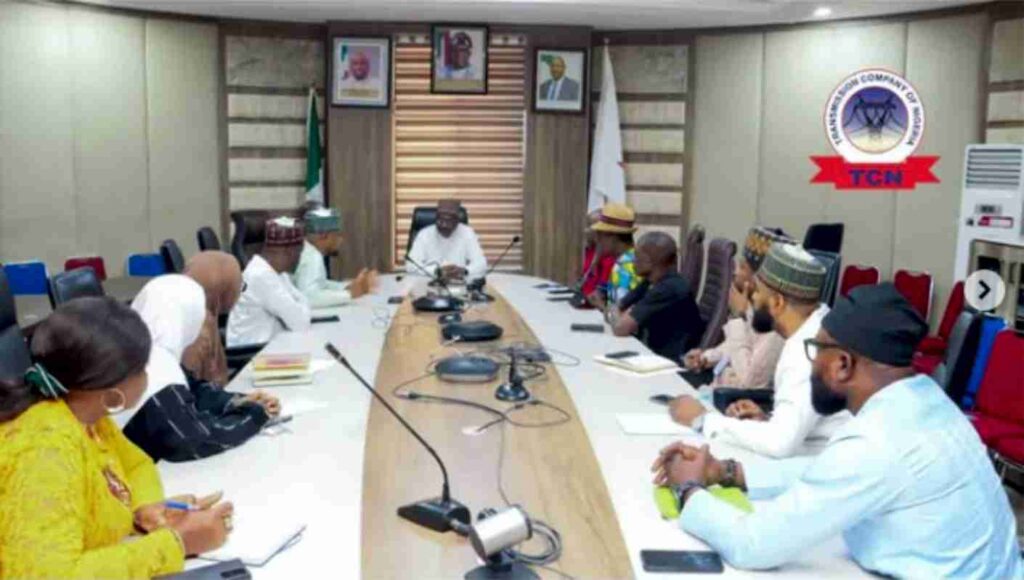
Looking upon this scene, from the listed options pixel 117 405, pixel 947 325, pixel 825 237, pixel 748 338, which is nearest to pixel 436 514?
pixel 117 405

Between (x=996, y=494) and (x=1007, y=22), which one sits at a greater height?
(x=1007, y=22)

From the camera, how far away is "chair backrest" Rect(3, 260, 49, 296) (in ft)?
20.9

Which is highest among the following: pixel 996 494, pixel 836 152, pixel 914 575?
pixel 836 152

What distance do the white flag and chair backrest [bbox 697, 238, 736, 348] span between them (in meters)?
3.00

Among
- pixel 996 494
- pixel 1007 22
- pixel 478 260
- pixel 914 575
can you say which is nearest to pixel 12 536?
pixel 914 575

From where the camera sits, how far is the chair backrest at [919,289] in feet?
22.4

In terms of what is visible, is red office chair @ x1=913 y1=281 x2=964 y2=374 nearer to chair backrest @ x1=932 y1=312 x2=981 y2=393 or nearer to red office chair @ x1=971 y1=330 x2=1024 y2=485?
red office chair @ x1=971 y1=330 x2=1024 y2=485

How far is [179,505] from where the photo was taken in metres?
2.00

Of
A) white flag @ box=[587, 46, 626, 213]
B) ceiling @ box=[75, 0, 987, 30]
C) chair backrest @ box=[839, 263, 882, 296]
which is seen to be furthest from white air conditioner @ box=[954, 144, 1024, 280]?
white flag @ box=[587, 46, 626, 213]

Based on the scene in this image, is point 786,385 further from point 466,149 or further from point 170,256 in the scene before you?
point 466,149

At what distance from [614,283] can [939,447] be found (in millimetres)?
3448

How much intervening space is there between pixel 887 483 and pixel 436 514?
86 centimetres

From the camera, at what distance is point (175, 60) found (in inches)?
291

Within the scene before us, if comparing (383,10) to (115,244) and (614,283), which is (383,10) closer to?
(115,244)
